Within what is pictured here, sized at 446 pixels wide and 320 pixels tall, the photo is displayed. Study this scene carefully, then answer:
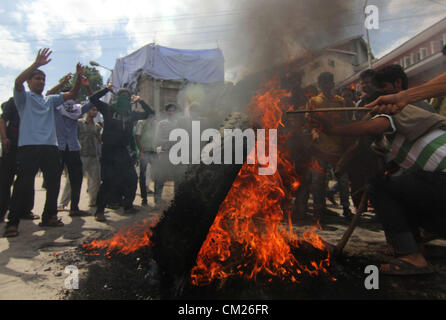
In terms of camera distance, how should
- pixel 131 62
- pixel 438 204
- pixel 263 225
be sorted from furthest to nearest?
1. pixel 131 62
2. pixel 263 225
3. pixel 438 204

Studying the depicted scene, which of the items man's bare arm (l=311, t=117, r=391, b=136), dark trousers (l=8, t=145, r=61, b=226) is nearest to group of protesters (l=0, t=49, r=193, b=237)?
dark trousers (l=8, t=145, r=61, b=226)

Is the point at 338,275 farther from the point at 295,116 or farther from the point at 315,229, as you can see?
the point at 295,116

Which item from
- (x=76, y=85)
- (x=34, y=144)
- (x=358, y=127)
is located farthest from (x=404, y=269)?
(x=76, y=85)

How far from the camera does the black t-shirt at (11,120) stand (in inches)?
178

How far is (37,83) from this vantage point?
4133mm

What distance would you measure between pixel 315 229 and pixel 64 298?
3292 millimetres

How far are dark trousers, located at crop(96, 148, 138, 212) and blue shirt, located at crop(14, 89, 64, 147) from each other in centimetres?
102

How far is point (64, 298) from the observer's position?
209cm

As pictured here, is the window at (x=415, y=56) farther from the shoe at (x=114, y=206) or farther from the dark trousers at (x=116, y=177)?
the shoe at (x=114, y=206)

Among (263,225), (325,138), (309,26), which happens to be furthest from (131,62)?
(263,225)

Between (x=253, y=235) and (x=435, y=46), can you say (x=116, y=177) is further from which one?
(x=435, y=46)

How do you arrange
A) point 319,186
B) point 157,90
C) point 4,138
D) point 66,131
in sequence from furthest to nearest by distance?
point 157,90 < point 66,131 < point 319,186 < point 4,138

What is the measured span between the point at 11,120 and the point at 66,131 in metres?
0.85

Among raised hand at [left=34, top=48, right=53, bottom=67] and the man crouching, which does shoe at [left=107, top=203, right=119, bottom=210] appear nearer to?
raised hand at [left=34, top=48, right=53, bottom=67]
